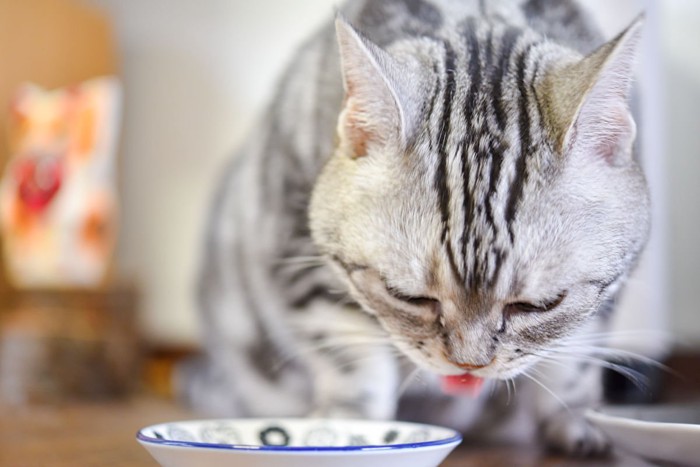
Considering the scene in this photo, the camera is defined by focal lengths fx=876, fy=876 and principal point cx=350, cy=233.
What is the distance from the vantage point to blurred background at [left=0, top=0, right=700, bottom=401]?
188cm

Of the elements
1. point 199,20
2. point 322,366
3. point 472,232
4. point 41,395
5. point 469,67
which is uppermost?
point 199,20

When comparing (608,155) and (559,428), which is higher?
(608,155)

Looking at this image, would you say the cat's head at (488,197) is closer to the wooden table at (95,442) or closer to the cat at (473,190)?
the cat at (473,190)

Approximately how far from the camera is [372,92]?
0.83 metres

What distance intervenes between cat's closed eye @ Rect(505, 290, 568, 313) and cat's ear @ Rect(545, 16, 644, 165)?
14 cm

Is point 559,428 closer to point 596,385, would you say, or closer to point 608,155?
point 596,385

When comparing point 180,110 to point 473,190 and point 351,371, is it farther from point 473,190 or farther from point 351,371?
point 473,190

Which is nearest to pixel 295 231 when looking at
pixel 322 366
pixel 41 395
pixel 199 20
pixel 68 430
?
pixel 322 366

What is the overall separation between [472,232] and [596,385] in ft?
1.57

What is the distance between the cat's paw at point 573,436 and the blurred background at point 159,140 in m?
0.58

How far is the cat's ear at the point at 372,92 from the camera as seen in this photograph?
809 millimetres

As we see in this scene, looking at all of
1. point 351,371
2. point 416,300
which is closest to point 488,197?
point 416,300

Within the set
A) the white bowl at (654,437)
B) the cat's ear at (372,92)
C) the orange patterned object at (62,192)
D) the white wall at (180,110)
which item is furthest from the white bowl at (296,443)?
the white wall at (180,110)

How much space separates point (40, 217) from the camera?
2.00 m
